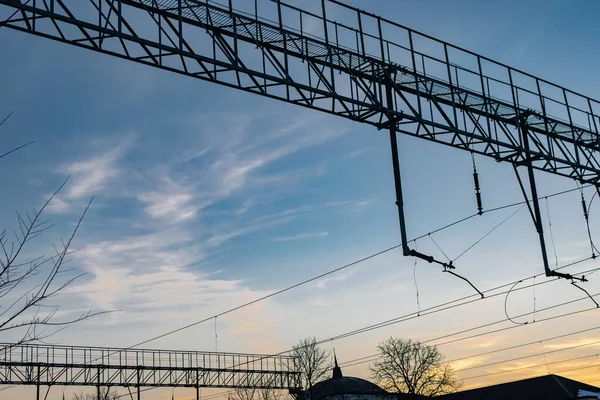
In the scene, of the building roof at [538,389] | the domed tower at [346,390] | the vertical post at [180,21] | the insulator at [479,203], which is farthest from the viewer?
the domed tower at [346,390]

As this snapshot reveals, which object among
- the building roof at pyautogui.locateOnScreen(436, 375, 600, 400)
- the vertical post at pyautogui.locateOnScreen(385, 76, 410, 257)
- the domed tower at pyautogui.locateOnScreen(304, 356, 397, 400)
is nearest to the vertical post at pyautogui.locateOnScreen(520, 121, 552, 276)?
the vertical post at pyautogui.locateOnScreen(385, 76, 410, 257)

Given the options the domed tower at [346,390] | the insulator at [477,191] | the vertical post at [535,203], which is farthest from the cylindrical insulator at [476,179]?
the domed tower at [346,390]

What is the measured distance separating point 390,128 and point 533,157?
5.82 meters

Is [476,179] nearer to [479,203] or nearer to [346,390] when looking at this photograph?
[479,203]

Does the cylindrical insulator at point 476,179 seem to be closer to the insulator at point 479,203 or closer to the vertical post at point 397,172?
the insulator at point 479,203

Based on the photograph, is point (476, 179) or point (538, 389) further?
point (538, 389)

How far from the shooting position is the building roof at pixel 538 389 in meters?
54.7

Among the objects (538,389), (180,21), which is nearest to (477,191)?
(180,21)

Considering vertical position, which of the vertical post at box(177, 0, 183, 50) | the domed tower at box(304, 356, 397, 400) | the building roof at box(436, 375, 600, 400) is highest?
the vertical post at box(177, 0, 183, 50)

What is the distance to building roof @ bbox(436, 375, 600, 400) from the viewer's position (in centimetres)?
5466

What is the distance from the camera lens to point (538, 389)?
5628 cm

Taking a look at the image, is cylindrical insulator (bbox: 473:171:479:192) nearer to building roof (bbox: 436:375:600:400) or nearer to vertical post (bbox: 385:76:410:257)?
vertical post (bbox: 385:76:410:257)

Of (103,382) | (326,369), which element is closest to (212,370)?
(103,382)

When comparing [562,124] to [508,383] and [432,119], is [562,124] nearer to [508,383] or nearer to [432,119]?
[432,119]
